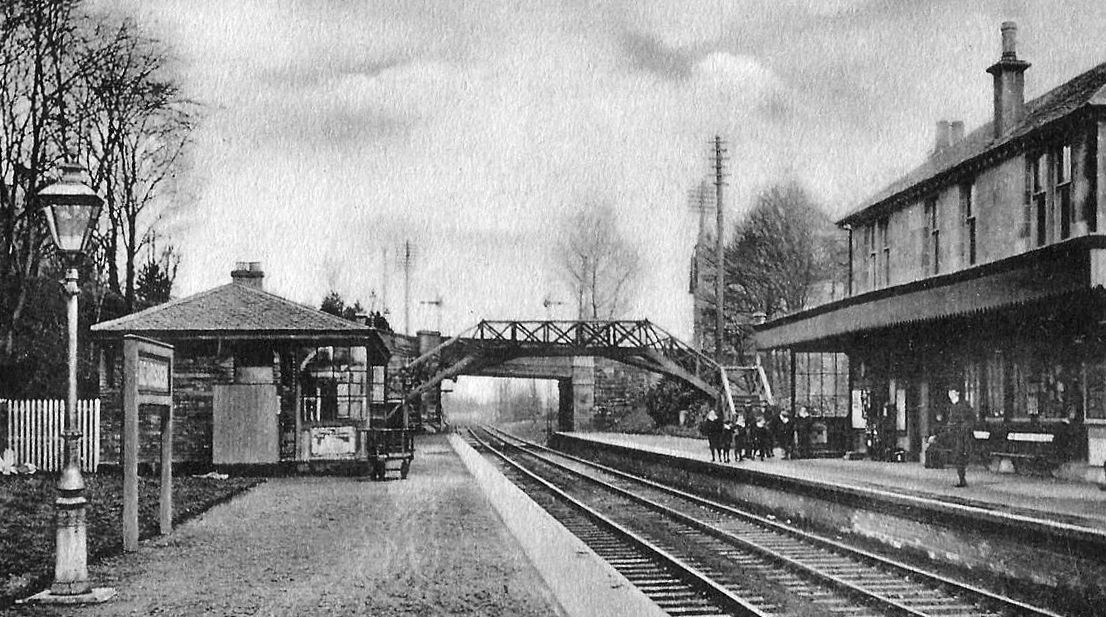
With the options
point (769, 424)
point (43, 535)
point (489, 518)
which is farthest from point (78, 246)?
Answer: point (769, 424)

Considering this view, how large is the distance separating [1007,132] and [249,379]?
13.9m

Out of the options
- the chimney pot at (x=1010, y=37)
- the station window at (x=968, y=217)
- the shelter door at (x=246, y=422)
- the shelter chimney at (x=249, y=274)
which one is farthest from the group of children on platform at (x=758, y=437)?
the shelter chimney at (x=249, y=274)

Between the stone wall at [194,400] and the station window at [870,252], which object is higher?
the station window at [870,252]

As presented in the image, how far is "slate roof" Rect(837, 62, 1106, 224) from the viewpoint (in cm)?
1731

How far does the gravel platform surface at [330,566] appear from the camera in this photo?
8.17 m

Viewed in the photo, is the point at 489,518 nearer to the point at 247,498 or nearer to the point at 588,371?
the point at 247,498

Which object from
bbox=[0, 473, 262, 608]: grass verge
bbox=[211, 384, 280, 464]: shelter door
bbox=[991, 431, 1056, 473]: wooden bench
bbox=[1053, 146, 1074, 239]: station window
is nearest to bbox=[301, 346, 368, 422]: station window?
bbox=[211, 384, 280, 464]: shelter door

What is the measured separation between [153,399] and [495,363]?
100 feet

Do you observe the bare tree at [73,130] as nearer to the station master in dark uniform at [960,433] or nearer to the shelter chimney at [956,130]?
the station master in dark uniform at [960,433]

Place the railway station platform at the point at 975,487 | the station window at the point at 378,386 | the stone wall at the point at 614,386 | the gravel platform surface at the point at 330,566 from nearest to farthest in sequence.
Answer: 1. the gravel platform surface at the point at 330,566
2. the railway station platform at the point at 975,487
3. the station window at the point at 378,386
4. the stone wall at the point at 614,386

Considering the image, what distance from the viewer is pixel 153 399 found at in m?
11.1

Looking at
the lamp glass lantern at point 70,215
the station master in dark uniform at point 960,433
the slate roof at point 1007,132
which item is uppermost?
the slate roof at point 1007,132

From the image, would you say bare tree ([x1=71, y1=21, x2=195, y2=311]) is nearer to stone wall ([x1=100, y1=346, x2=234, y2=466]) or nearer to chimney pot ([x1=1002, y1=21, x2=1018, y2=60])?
stone wall ([x1=100, y1=346, x2=234, y2=466])

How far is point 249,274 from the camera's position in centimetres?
2544
